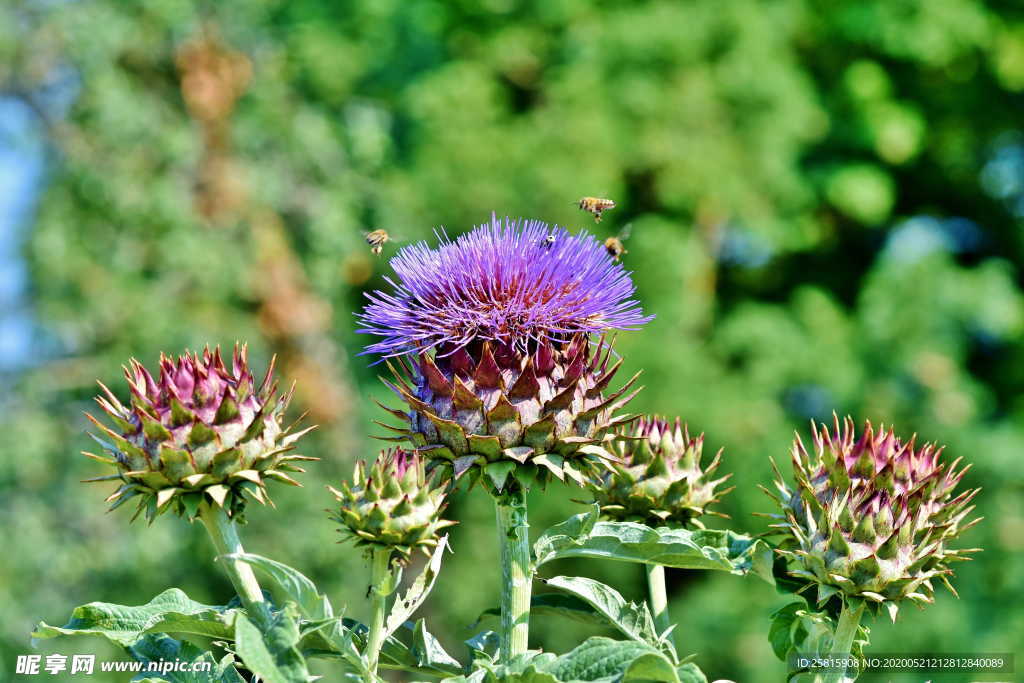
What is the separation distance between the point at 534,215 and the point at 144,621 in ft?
28.4

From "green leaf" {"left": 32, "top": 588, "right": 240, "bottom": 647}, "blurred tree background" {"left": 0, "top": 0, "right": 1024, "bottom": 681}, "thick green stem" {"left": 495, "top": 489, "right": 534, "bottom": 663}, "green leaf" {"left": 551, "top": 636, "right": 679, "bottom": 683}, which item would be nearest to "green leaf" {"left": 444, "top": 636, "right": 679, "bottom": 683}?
"green leaf" {"left": 551, "top": 636, "right": 679, "bottom": 683}

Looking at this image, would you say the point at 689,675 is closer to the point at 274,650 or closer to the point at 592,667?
the point at 592,667

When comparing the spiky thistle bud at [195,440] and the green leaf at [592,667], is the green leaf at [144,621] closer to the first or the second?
the spiky thistle bud at [195,440]

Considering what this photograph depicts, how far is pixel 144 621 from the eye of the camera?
2.16m

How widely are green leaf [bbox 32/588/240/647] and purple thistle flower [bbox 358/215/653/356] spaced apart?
627 millimetres

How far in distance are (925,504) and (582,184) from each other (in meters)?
8.55

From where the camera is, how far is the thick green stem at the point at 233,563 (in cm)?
218

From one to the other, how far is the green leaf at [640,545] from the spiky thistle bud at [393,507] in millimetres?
229

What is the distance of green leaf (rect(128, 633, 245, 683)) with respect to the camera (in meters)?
2.10

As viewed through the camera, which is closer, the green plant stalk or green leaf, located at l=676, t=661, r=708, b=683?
green leaf, located at l=676, t=661, r=708, b=683

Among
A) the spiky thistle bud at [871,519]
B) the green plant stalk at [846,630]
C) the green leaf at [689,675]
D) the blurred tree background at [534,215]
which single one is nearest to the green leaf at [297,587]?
the green leaf at [689,675]

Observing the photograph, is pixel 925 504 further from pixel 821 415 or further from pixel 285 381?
pixel 285 381

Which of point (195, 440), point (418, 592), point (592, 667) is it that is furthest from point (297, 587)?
point (592, 667)

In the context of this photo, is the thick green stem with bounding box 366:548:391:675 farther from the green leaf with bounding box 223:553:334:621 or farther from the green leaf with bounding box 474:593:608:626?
the green leaf with bounding box 474:593:608:626
